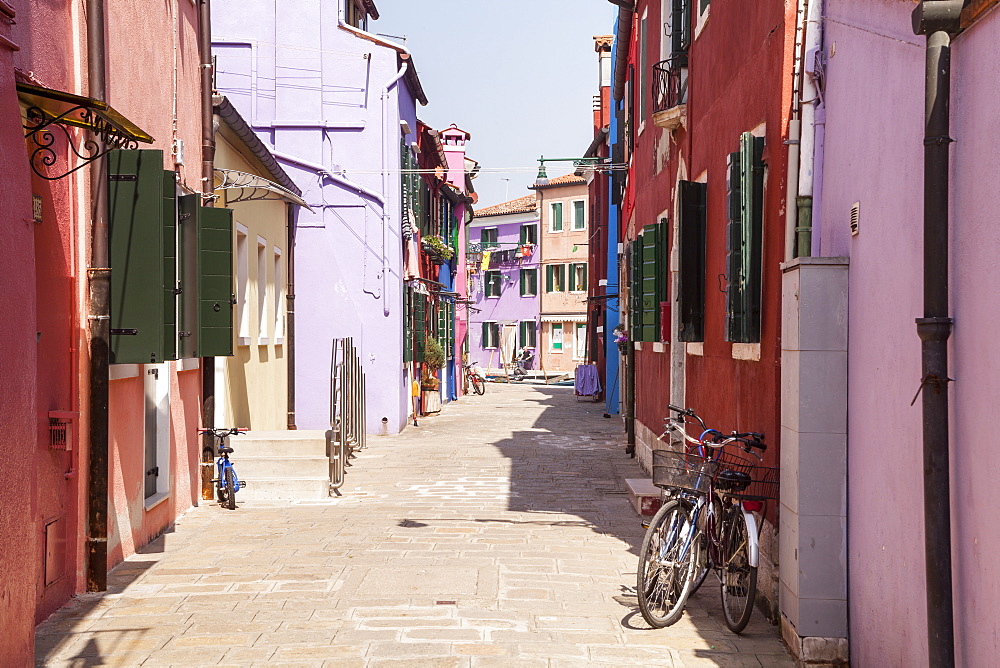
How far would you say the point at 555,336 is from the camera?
53.2m

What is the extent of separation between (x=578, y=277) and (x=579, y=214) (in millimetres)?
2881

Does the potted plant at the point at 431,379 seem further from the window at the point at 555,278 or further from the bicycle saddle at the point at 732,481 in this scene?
the window at the point at 555,278

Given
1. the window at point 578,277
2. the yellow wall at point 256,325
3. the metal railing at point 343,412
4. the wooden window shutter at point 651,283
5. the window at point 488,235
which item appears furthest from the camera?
the window at point 488,235

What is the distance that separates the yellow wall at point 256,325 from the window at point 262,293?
15 mm

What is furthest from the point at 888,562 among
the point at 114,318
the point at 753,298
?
the point at 114,318

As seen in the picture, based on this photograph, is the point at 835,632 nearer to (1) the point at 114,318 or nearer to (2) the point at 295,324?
(1) the point at 114,318

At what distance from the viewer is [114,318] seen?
815 cm

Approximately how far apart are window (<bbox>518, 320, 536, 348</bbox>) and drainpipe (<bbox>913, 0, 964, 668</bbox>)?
50.6m

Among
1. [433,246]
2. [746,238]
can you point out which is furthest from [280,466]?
[433,246]

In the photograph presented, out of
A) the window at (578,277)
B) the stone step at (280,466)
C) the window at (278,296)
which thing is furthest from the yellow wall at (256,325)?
the window at (578,277)

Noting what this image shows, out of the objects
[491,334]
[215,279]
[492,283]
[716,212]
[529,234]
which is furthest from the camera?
[492,283]

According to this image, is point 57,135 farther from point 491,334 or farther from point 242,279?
point 491,334

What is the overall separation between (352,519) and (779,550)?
5533 mm

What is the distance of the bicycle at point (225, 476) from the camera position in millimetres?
12000
